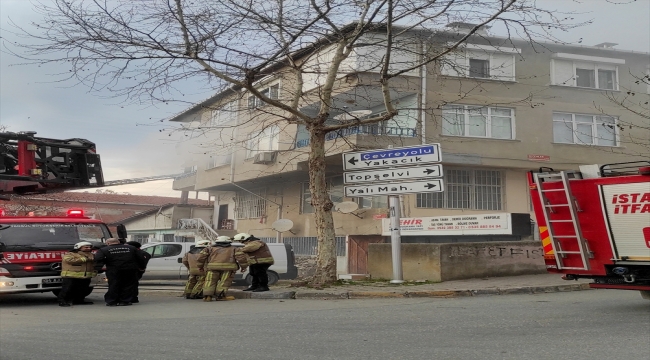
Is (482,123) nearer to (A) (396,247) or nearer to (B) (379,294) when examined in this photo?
(A) (396,247)

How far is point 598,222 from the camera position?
9.46m

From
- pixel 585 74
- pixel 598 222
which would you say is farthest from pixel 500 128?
pixel 598 222

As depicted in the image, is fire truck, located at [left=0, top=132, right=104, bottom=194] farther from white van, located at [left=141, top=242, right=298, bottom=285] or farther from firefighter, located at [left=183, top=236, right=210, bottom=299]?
white van, located at [left=141, top=242, right=298, bottom=285]

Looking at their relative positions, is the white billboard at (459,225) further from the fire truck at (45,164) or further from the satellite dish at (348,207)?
the fire truck at (45,164)

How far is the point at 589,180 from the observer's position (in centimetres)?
952

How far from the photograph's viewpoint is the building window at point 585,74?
25.1 m

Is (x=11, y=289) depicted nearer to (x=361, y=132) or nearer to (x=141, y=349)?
(x=141, y=349)

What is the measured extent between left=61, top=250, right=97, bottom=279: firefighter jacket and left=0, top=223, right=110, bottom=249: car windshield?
2.69ft

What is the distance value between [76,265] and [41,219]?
5.23 ft

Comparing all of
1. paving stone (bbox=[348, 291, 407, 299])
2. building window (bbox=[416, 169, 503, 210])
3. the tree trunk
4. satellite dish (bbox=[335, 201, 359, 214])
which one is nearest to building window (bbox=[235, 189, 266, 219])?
satellite dish (bbox=[335, 201, 359, 214])

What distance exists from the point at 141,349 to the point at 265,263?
6.02 metres

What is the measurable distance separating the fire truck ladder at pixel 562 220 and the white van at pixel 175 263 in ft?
32.1

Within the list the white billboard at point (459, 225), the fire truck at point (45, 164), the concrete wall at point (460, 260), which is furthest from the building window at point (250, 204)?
the fire truck at point (45, 164)

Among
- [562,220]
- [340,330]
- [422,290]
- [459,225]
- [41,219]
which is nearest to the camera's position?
[340,330]
